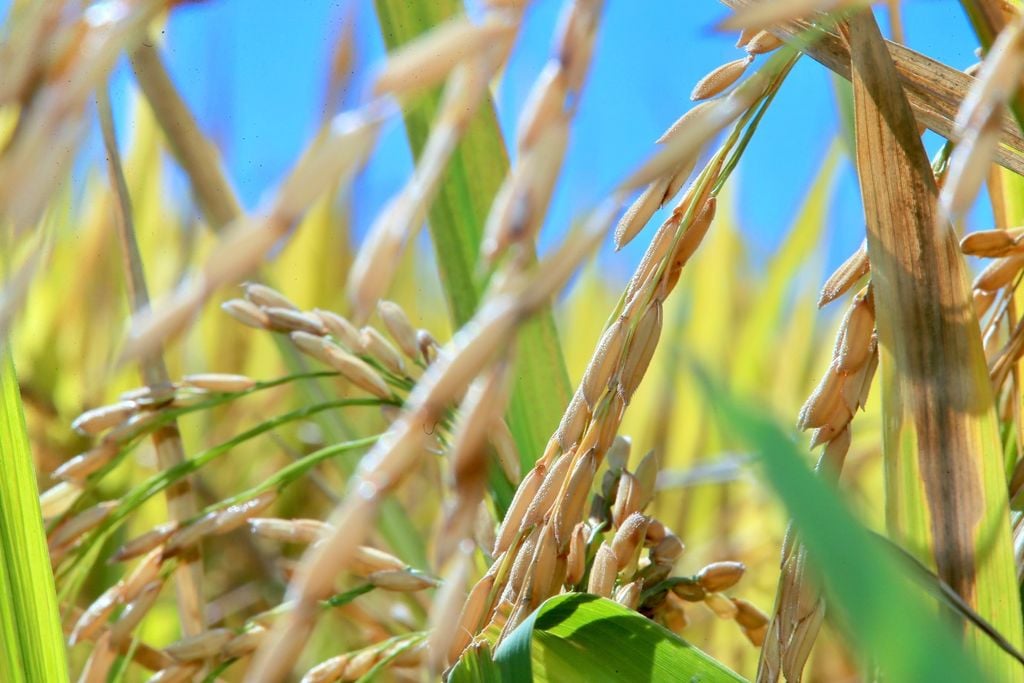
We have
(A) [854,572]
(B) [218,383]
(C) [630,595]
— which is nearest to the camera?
(A) [854,572]

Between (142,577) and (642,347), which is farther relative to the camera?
(142,577)

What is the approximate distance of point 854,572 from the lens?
140 millimetres

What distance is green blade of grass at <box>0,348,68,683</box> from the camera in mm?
369

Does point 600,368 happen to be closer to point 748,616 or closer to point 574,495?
point 574,495

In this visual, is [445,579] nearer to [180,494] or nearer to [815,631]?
[815,631]

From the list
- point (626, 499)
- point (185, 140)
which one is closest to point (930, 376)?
point (626, 499)

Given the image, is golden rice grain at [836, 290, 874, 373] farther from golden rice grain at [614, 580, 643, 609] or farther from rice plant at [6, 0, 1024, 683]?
golden rice grain at [614, 580, 643, 609]

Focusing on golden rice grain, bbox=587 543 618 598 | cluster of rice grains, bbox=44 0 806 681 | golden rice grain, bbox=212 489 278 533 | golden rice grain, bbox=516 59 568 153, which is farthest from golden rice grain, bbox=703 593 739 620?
golden rice grain, bbox=516 59 568 153

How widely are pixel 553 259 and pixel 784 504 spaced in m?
0.05

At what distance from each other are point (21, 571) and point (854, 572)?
0.33 m

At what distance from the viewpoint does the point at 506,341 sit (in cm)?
15

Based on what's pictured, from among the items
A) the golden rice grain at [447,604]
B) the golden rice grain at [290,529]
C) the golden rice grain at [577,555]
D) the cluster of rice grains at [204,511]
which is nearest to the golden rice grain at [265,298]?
the cluster of rice grains at [204,511]

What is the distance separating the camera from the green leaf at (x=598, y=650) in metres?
0.31

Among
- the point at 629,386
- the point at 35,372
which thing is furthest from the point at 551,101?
the point at 35,372
